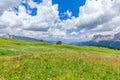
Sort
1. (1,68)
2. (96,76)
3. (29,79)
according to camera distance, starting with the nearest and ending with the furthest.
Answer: (29,79), (96,76), (1,68)

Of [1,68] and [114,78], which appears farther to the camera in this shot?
[1,68]

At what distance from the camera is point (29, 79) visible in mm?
15812

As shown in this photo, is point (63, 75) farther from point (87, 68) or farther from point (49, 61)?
point (49, 61)

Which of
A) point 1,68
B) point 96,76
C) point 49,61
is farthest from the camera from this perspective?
point 49,61

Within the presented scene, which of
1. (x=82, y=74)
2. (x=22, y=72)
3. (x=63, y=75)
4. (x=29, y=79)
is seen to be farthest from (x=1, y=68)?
(x=82, y=74)

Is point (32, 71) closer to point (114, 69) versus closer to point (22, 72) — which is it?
point (22, 72)

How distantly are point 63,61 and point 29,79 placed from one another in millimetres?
6181

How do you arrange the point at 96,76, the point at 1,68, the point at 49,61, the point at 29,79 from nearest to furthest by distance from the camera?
the point at 29,79 < the point at 96,76 < the point at 1,68 < the point at 49,61

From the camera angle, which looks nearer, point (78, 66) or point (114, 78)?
point (114, 78)

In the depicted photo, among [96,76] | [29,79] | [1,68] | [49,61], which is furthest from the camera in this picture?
[49,61]

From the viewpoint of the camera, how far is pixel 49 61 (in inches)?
838

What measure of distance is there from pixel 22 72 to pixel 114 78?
721 cm

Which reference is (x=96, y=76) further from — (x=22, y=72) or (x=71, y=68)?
(x=22, y=72)

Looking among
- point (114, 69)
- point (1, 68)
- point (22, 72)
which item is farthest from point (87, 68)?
point (1, 68)
